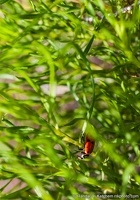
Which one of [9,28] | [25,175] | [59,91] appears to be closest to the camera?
[25,175]

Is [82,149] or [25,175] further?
[82,149]

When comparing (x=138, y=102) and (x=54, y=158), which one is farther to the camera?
(x=138, y=102)

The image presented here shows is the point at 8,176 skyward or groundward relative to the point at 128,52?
groundward

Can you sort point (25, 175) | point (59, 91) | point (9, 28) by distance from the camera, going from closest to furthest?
point (25, 175) → point (9, 28) → point (59, 91)

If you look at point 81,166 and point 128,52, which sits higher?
point 128,52

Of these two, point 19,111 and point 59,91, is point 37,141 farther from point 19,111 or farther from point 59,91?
point 59,91

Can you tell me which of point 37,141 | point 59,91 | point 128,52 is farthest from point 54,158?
point 59,91

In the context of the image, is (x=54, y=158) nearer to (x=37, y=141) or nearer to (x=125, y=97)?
(x=37, y=141)

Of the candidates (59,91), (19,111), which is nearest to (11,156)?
(19,111)
